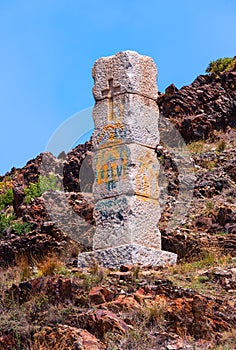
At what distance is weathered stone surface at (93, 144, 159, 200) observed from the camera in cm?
1295

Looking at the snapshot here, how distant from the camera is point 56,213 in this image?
16.4 metres

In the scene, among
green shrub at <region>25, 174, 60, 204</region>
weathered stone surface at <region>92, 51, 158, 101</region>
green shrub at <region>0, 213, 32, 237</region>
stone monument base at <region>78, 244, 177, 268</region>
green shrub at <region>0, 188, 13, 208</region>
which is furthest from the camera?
green shrub at <region>0, 188, 13, 208</region>

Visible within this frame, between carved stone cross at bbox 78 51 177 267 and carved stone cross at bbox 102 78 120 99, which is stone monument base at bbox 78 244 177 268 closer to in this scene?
carved stone cross at bbox 78 51 177 267

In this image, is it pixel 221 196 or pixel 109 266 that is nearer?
pixel 109 266

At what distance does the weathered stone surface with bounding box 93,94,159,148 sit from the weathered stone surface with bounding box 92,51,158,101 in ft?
0.46

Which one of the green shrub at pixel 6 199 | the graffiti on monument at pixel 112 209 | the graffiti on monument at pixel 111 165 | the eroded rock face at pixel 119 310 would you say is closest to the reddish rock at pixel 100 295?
the eroded rock face at pixel 119 310

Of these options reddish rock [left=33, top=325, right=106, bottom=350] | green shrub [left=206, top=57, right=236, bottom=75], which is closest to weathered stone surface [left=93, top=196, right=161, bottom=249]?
reddish rock [left=33, top=325, right=106, bottom=350]

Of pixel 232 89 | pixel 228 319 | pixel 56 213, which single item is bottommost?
pixel 228 319

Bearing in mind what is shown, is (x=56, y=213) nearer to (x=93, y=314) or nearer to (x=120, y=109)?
(x=120, y=109)

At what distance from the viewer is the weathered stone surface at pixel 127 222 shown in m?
12.7

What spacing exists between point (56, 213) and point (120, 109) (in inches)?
157

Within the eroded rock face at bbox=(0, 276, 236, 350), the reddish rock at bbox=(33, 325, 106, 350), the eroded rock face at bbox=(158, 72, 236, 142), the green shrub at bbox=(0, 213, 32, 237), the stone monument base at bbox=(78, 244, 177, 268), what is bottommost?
the reddish rock at bbox=(33, 325, 106, 350)

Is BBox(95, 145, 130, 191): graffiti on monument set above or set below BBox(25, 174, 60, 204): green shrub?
below

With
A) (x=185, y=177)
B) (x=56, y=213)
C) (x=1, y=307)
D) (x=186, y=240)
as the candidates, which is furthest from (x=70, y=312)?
(x=185, y=177)
